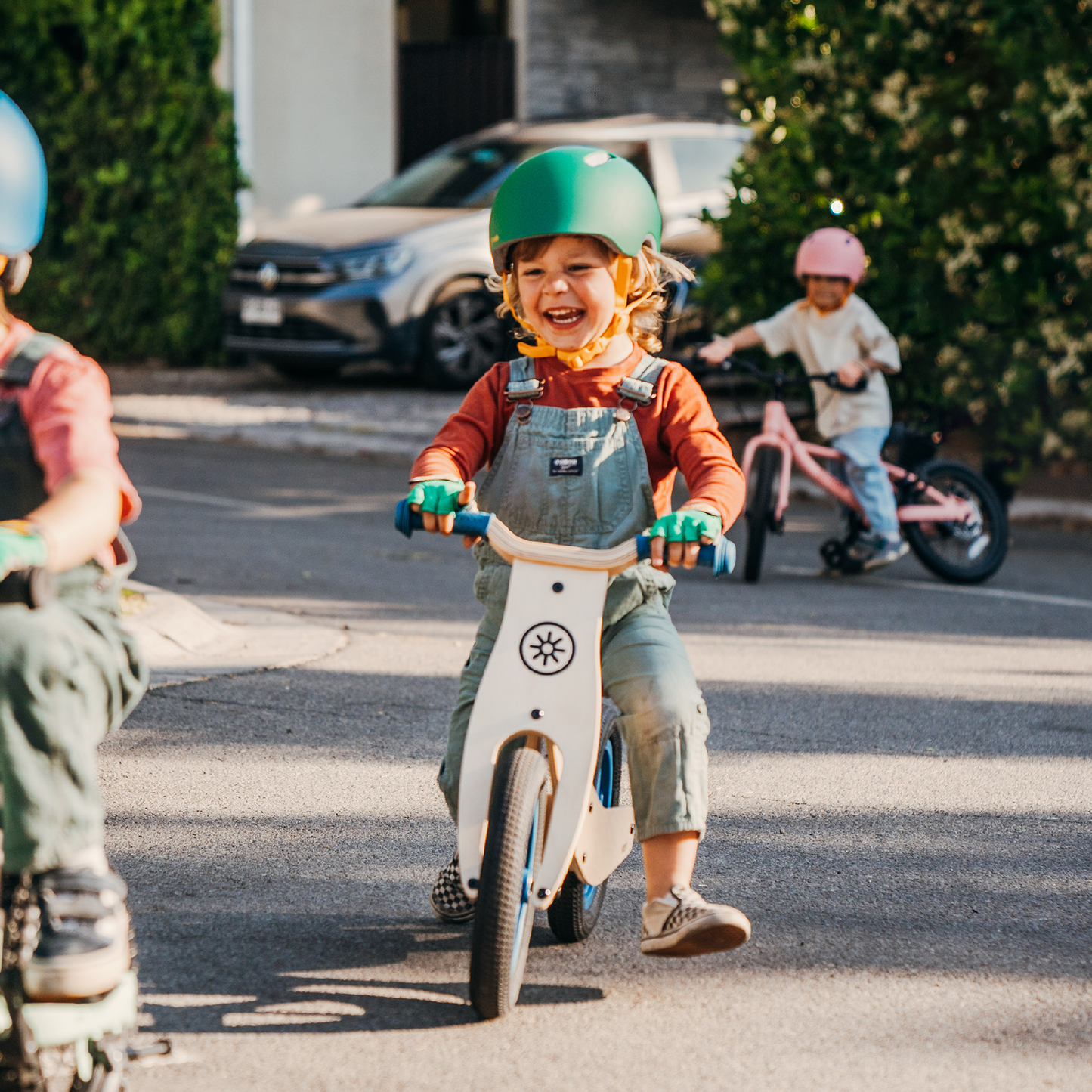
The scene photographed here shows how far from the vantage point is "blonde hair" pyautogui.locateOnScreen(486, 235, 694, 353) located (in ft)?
11.3

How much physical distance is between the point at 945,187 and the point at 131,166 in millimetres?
8362

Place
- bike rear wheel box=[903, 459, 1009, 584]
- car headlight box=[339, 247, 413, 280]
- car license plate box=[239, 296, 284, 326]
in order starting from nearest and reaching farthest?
bike rear wheel box=[903, 459, 1009, 584] → car headlight box=[339, 247, 413, 280] → car license plate box=[239, 296, 284, 326]

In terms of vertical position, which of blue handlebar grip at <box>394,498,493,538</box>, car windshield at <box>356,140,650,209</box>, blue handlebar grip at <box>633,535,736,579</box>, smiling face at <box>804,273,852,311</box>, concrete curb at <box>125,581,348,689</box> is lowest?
concrete curb at <box>125,581,348,689</box>

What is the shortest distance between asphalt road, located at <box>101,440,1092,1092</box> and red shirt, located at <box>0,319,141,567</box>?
107cm

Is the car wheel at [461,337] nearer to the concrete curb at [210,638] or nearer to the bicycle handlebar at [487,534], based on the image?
the concrete curb at [210,638]

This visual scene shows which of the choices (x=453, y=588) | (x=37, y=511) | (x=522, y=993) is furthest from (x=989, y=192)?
(x=37, y=511)

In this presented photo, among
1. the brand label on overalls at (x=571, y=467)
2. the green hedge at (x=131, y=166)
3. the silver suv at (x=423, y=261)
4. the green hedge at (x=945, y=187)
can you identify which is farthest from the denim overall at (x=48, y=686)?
the green hedge at (x=131, y=166)

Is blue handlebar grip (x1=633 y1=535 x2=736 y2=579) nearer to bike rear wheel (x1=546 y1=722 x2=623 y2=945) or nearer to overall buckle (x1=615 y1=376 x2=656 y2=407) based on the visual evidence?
overall buckle (x1=615 y1=376 x2=656 y2=407)

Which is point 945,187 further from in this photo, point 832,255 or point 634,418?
point 634,418

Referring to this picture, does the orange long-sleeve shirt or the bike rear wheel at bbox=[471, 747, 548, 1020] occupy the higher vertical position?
the orange long-sleeve shirt

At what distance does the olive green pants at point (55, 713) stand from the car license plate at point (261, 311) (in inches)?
463

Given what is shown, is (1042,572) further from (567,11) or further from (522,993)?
(567,11)

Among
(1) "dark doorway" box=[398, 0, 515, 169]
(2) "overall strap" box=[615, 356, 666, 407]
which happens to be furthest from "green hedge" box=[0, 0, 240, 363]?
(2) "overall strap" box=[615, 356, 666, 407]

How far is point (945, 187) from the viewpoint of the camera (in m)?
11.0
